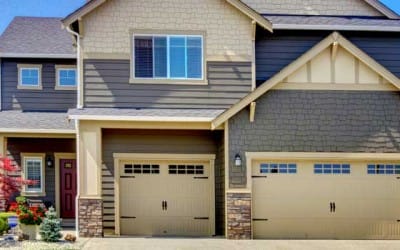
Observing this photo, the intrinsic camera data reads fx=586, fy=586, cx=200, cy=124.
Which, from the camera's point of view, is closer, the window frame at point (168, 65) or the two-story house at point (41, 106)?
the window frame at point (168, 65)

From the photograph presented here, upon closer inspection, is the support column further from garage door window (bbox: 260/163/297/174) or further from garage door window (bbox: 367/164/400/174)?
garage door window (bbox: 367/164/400/174)

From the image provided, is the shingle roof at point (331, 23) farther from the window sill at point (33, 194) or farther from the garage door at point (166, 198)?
the window sill at point (33, 194)

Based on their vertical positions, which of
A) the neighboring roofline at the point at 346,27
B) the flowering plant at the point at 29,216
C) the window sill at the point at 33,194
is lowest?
the flowering plant at the point at 29,216

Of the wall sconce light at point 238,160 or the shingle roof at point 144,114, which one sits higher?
the shingle roof at point 144,114

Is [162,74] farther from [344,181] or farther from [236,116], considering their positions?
[344,181]

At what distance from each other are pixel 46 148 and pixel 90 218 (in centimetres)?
533

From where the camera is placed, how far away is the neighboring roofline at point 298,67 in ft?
48.7

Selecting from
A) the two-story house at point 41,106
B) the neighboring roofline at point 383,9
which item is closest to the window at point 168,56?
the two-story house at point 41,106

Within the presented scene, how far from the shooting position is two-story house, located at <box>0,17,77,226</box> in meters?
19.5

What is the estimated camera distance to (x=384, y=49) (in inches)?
688

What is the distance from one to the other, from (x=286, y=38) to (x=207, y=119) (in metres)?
3.82

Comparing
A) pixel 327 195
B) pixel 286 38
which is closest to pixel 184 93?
pixel 286 38

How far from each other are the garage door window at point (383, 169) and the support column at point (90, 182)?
7.20 m

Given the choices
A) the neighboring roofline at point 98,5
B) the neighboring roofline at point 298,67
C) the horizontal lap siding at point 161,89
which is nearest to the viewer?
the neighboring roofline at point 298,67
